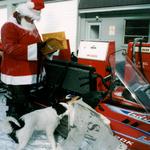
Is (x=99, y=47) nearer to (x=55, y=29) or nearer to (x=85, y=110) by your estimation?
(x=85, y=110)

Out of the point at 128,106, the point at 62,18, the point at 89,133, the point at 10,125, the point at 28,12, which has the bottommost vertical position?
the point at 10,125

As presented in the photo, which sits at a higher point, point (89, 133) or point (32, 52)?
point (32, 52)

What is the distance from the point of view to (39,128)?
256cm

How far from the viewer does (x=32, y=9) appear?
2771 mm

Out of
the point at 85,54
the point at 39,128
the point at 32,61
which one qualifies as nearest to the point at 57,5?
the point at 85,54

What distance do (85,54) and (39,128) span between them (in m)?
1.62

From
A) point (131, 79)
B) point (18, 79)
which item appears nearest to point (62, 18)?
point (18, 79)

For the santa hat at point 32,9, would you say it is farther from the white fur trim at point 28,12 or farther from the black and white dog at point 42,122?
the black and white dog at point 42,122

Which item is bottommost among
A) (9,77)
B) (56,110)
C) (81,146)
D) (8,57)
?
(81,146)

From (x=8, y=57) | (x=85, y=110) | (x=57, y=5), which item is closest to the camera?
(x=85, y=110)

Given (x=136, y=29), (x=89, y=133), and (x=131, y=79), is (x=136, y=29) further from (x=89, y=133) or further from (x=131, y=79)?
(x=89, y=133)

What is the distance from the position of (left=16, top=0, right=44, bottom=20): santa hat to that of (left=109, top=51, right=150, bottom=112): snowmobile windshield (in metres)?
0.88

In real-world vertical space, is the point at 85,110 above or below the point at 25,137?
above

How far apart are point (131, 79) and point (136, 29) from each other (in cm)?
370
